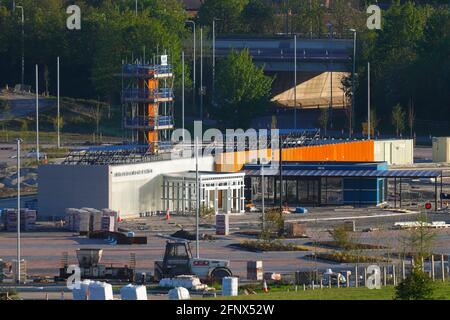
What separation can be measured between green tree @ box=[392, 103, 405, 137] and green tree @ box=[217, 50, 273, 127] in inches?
295

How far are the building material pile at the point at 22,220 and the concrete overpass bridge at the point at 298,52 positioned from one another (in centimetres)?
5115

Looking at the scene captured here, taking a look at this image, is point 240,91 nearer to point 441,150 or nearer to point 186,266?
point 441,150

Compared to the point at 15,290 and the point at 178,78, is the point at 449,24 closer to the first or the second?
the point at 178,78

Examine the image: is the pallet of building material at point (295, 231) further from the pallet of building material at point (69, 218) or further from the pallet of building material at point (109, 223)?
the pallet of building material at point (69, 218)

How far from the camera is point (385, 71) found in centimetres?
10469

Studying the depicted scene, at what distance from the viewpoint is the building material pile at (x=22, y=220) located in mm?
57250

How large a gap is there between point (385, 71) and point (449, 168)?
26435 mm

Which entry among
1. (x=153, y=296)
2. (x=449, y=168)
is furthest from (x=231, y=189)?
(x=153, y=296)

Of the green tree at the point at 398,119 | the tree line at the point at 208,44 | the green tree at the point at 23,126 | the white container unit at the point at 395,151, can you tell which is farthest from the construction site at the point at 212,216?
the tree line at the point at 208,44

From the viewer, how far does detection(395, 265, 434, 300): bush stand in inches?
1291

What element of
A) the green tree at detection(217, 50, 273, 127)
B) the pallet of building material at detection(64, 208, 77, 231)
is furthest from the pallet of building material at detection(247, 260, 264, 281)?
the green tree at detection(217, 50, 273, 127)

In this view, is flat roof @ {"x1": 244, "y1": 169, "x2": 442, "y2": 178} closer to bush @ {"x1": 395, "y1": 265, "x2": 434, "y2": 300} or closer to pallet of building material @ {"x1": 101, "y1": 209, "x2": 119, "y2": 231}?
pallet of building material @ {"x1": 101, "y1": 209, "x2": 119, "y2": 231}

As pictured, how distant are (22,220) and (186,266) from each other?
13.1 metres

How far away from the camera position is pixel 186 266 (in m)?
45.5
